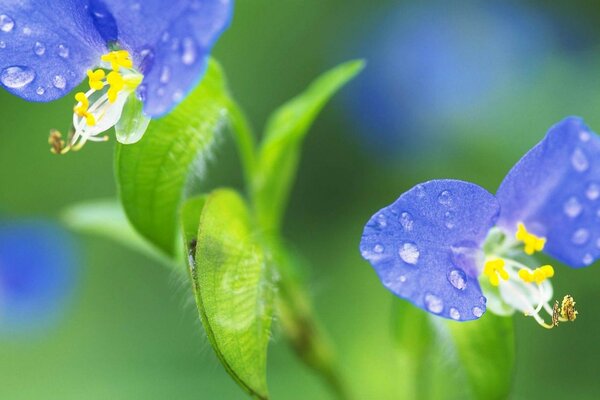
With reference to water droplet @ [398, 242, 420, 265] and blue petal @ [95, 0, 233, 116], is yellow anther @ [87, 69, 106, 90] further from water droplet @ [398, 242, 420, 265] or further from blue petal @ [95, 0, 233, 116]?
water droplet @ [398, 242, 420, 265]

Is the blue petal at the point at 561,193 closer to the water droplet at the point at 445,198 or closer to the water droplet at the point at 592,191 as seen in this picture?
the water droplet at the point at 592,191

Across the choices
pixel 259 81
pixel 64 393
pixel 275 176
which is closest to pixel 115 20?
pixel 275 176

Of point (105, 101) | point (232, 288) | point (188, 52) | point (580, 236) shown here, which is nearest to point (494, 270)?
point (580, 236)

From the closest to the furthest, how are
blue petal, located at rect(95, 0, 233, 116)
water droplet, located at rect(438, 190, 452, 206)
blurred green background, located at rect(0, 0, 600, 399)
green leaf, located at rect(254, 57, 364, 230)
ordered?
1. blue petal, located at rect(95, 0, 233, 116)
2. water droplet, located at rect(438, 190, 452, 206)
3. green leaf, located at rect(254, 57, 364, 230)
4. blurred green background, located at rect(0, 0, 600, 399)

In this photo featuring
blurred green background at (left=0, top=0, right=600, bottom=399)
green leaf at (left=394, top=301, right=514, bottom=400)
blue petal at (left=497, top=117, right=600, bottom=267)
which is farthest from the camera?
blurred green background at (left=0, top=0, right=600, bottom=399)

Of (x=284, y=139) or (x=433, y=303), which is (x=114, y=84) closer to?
(x=284, y=139)

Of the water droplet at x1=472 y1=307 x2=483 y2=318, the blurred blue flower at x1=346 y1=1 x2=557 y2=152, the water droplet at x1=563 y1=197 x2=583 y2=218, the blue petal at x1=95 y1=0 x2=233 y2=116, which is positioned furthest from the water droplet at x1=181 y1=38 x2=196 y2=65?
the blurred blue flower at x1=346 y1=1 x2=557 y2=152

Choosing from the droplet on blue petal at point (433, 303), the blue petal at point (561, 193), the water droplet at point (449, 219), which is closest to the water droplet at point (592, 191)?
the blue petal at point (561, 193)

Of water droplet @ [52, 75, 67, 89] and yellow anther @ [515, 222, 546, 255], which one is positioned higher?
water droplet @ [52, 75, 67, 89]
